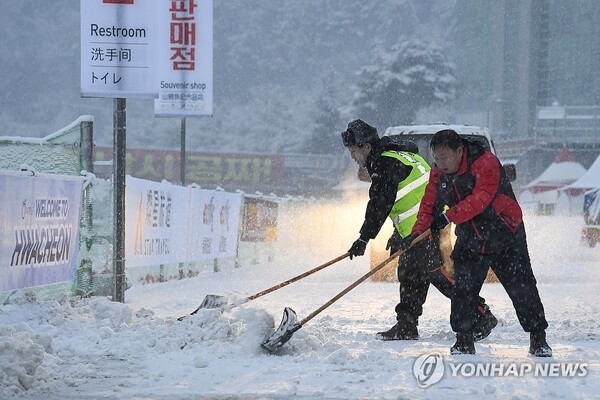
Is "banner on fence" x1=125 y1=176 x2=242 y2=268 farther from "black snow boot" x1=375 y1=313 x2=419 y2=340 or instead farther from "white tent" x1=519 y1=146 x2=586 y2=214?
"white tent" x1=519 y1=146 x2=586 y2=214

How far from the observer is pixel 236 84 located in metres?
118

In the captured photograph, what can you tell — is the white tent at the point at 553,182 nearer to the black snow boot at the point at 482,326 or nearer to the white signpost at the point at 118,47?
the white signpost at the point at 118,47

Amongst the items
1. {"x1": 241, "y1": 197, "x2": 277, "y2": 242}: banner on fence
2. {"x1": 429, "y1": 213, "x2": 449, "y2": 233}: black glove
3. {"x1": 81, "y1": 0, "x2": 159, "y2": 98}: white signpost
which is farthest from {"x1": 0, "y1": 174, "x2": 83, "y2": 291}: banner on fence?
{"x1": 241, "y1": 197, "x2": 277, "y2": 242}: banner on fence

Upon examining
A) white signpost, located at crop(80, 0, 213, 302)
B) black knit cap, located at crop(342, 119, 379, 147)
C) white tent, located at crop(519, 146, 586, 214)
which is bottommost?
white tent, located at crop(519, 146, 586, 214)

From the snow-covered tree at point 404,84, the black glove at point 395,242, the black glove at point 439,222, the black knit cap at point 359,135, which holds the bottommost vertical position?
the black glove at point 395,242

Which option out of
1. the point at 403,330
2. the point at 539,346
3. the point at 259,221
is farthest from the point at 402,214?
the point at 259,221

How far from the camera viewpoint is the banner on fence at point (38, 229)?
8953 mm

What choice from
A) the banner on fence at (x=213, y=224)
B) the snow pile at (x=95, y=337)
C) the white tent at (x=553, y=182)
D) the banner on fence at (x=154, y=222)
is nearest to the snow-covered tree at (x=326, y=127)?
the white tent at (x=553, y=182)

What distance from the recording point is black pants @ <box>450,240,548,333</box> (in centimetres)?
727

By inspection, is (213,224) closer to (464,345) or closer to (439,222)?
(439,222)

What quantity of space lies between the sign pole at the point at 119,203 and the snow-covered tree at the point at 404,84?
70.5 meters

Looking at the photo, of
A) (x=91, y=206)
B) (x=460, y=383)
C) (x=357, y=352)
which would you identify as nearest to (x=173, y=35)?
(x=91, y=206)

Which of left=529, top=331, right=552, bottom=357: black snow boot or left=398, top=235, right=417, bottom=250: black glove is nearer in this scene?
left=529, top=331, right=552, bottom=357: black snow boot

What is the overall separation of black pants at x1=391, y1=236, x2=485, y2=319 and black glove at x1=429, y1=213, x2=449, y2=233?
83 centimetres
